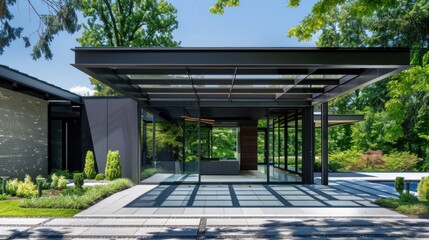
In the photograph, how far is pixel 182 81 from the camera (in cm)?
1062

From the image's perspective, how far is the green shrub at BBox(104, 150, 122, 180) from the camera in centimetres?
1430

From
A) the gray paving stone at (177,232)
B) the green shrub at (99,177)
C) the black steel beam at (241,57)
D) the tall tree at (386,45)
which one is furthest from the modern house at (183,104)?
the tall tree at (386,45)

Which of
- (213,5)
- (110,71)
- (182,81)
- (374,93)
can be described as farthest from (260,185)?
(374,93)

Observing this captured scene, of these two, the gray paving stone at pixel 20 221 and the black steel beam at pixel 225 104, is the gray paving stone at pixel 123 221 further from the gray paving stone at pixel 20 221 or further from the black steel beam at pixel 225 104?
the black steel beam at pixel 225 104

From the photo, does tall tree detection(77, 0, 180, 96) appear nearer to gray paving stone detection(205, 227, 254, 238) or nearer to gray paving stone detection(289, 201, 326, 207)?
gray paving stone detection(289, 201, 326, 207)

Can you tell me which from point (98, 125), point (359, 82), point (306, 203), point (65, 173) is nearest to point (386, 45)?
point (359, 82)

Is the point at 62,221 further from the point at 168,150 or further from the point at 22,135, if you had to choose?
the point at 22,135

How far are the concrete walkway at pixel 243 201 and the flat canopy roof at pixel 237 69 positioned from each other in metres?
2.99

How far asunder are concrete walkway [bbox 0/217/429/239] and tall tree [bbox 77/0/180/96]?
2410 centimetres

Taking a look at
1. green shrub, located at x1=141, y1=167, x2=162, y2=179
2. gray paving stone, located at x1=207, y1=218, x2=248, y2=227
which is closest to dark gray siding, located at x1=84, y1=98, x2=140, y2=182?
green shrub, located at x1=141, y1=167, x2=162, y2=179

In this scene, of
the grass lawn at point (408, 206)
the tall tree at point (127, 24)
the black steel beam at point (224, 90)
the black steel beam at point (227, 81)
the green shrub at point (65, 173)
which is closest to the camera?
the grass lawn at point (408, 206)

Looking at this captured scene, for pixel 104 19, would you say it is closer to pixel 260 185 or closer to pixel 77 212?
pixel 260 185

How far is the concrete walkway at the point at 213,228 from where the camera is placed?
6535 mm

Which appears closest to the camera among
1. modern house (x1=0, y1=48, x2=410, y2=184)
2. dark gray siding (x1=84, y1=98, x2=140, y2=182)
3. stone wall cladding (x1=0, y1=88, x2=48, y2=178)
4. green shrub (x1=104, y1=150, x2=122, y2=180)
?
modern house (x1=0, y1=48, x2=410, y2=184)
